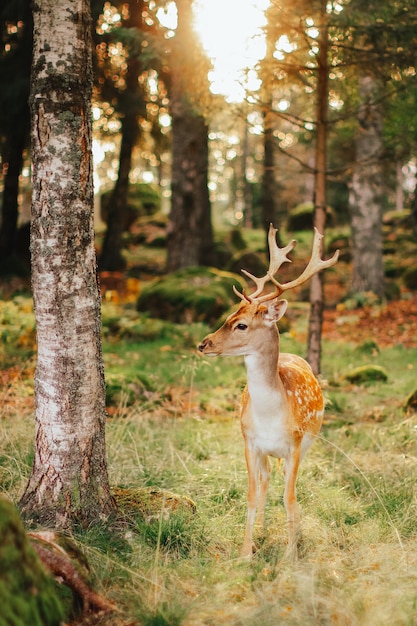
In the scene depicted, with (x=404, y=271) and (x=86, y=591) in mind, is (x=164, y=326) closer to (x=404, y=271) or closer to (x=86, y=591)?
(x=86, y=591)

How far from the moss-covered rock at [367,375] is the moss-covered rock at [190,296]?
353cm

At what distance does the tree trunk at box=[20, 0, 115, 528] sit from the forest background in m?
0.46

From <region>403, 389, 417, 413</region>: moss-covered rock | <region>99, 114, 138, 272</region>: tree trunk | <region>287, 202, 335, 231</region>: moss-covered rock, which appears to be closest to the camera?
<region>403, 389, 417, 413</region>: moss-covered rock

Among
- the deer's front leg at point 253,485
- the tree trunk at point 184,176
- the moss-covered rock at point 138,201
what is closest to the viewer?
the deer's front leg at point 253,485

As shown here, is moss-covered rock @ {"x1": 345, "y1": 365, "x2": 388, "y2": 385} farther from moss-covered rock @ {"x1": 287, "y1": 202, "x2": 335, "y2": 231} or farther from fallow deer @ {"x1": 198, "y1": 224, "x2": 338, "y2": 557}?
moss-covered rock @ {"x1": 287, "y1": 202, "x2": 335, "y2": 231}

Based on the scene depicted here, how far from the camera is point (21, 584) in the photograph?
2.73m

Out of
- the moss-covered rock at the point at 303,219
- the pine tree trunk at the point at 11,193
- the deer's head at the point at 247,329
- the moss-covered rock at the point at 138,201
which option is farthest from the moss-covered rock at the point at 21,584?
the moss-covered rock at the point at 303,219

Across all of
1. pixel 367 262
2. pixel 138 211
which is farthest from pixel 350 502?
pixel 138 211

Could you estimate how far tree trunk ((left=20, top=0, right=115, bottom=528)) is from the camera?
Answer: 4.20 meters

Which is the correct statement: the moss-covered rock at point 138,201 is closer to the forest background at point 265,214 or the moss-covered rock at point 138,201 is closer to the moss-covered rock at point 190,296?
the forest background at point 265,214

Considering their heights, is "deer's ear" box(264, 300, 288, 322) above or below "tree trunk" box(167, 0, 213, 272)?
below

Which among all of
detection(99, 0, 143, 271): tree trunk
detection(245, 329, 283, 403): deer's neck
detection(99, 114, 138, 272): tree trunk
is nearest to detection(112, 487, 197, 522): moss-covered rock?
detection(245, 329, 283, 403): deer's neck

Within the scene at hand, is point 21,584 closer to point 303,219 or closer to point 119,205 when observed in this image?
point 119,205

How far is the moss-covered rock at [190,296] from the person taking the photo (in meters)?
12.3
